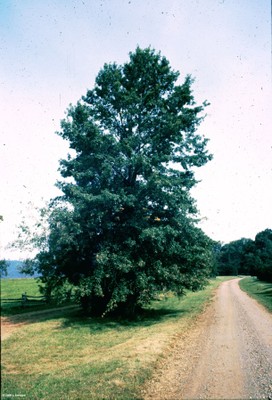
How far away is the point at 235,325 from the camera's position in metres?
17.7

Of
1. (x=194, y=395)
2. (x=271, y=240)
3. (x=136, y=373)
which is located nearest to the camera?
(x=194, y=395)

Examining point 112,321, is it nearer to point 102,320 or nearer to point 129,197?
point 102,320

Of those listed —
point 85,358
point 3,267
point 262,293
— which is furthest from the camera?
point 262,293

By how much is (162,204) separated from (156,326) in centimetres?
807

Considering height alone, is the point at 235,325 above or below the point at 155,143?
below

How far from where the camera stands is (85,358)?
10.0 m

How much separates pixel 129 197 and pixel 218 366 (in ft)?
34.2

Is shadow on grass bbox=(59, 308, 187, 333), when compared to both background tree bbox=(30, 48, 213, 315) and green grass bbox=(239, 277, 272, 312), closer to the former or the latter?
background tree bbox=(30, 48, 213, 315)

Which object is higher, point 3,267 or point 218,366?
point 3,267

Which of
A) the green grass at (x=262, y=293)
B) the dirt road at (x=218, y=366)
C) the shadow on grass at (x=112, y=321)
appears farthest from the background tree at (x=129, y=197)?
the green grass at (x=262, y=293)

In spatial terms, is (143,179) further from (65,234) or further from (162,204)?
(65,234)

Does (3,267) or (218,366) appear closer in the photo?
(218,366)

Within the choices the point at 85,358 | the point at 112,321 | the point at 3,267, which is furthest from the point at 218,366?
the point at 3,267

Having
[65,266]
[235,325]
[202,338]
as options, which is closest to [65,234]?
[65,266]
